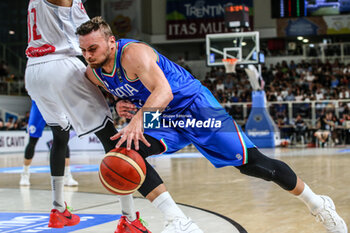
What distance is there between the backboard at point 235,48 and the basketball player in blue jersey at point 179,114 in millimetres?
11421

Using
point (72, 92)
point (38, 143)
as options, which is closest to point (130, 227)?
point (72, 92)

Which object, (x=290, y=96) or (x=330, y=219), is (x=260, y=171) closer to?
(x=330, y=219)

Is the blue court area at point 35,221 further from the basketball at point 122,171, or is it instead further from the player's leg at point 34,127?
the player's leg at point 34,127

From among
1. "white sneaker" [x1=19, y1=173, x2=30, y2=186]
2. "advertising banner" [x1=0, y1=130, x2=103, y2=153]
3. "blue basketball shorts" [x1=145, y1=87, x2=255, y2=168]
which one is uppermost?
"blue basketball shorts" [x1=145, y1=87, x2=255, y2=168]

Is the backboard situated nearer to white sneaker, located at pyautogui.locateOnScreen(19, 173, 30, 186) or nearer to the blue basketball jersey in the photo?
white sneaker, located at pyautogui.locateOnScreen(19, 173, 30, 186)

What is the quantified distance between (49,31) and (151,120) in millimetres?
1069

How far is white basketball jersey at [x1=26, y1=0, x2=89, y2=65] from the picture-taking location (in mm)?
3094

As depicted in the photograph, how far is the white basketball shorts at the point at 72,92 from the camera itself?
2.98 meters

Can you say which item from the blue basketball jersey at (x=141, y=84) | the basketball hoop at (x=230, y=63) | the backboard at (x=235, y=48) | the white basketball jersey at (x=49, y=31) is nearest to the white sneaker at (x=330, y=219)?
the blue basketball jersey at (x=141, y=84)

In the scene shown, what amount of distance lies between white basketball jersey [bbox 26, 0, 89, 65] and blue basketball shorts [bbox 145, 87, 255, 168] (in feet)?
3.03

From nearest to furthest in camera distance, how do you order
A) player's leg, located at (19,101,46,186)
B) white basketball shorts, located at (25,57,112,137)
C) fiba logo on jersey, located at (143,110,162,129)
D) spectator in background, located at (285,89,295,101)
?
fiba logo on jersey, located at (143,110,162,129) < white basketball shorts, located at (25,57,112,137) < player's leg, located at (19,101,46,186) < spectator in background, located at (285,89,295,101)

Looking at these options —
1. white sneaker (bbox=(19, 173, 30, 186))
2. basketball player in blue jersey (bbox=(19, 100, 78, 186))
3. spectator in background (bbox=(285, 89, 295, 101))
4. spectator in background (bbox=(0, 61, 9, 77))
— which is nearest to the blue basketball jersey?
basketball player in blue jersey (bbox=(19, 100, 78, 186))

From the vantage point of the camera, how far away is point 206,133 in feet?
8.79

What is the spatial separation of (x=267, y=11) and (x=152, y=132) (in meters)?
21.9
